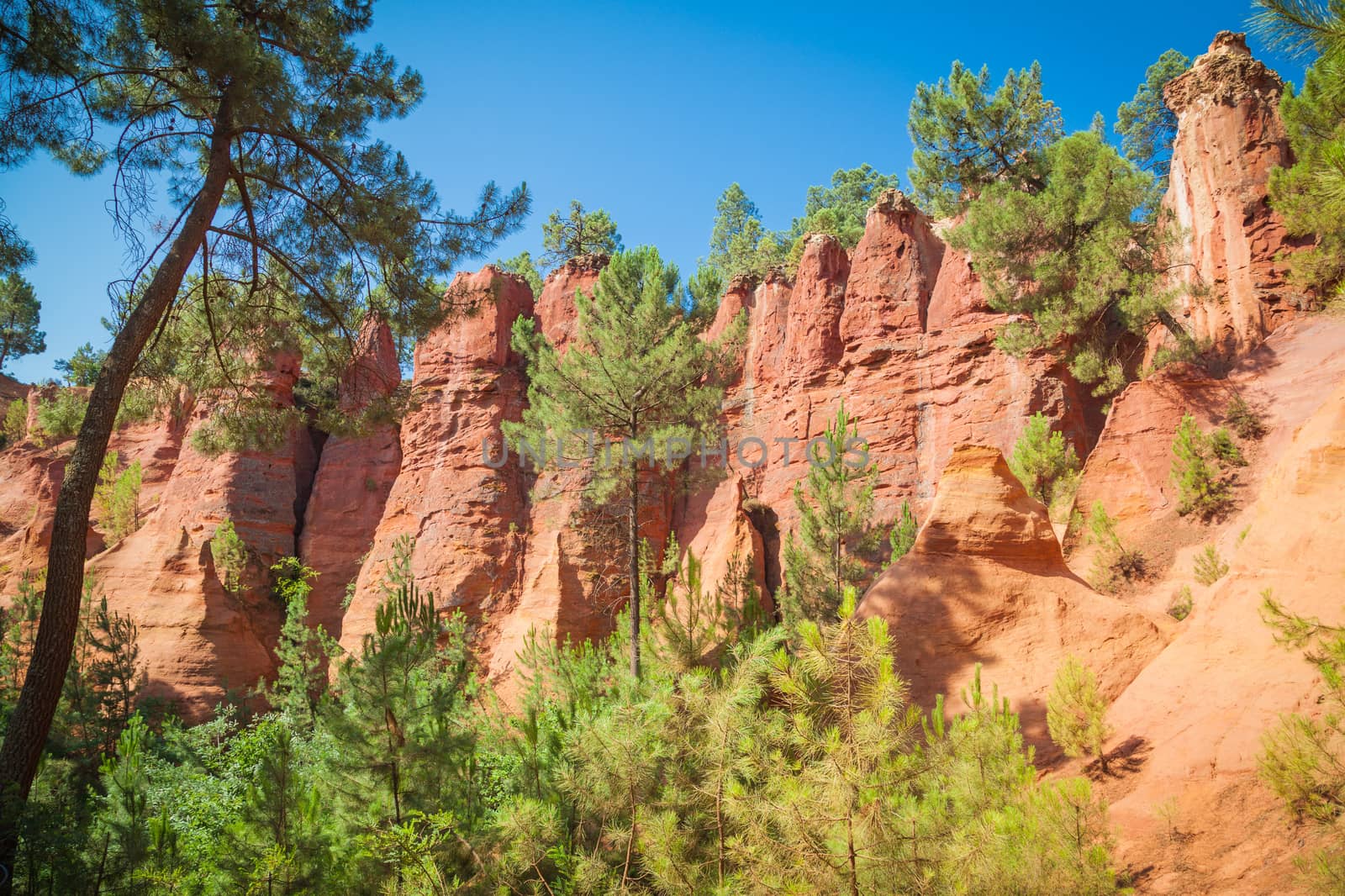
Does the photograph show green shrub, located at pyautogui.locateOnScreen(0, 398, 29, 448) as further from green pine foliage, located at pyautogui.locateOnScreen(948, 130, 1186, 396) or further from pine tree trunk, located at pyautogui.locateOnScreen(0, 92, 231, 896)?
green pine foliage, located at pyautogui.locateOnScreen(948, 130, 1186, 396)

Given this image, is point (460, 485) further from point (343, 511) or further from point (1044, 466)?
point (1044, 466)

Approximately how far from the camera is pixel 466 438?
23.9 metres

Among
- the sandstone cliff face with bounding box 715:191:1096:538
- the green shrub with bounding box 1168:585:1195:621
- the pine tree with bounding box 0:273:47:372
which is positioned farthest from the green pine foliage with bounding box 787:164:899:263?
the pine tree with bounding box 0:273:47:372

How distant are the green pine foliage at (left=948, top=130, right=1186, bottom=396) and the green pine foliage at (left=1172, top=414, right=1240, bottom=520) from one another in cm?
431

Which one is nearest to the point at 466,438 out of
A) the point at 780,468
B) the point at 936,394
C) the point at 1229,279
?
the point at 780,468

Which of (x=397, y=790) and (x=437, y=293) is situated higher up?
(x=437, y=293)

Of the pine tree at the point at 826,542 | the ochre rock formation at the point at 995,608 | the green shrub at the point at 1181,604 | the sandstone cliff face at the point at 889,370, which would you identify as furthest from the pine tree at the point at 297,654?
the sandstone cliff face at the point at 889,370

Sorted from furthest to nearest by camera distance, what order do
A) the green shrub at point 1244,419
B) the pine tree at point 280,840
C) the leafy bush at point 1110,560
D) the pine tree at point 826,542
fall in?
1. the pine tree at point 826,542
2. the green shrub at point 1244,419
3. the leafy bush at point 1110,560
4. the pine tree at point 280,840

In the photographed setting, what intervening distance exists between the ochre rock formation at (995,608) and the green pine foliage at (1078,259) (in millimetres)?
8912

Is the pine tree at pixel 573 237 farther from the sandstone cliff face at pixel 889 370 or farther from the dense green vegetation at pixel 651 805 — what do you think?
the dense green vegetation at pixel 651 805

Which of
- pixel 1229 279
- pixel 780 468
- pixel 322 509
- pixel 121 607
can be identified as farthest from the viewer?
pixel 322 509

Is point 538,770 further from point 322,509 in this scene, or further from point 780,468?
point 322,509

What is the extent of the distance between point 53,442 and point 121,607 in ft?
49.5

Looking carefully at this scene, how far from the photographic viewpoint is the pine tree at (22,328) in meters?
34.4
